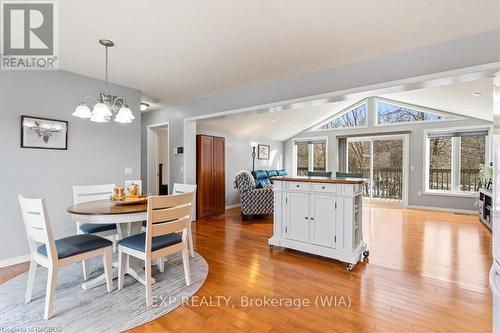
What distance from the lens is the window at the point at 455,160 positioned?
19.2 feet

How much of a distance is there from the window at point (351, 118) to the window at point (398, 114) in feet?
1.40

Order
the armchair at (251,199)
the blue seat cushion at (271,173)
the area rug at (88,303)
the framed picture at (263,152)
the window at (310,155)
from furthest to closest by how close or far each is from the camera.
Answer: the window at (310,155) < the framed picture at (263,152) < the blue seat cushion at (271,173) < the armchair at (251,199) < the area rug at (88,303)

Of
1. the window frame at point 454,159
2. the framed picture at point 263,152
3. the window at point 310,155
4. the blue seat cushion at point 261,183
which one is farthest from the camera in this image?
the window at point 310,155

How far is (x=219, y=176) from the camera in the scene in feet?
19.4

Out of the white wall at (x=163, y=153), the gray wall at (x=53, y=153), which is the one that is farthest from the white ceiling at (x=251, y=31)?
the white wall at (x=163, y=153)

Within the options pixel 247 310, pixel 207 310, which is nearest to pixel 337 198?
pixel 247 310

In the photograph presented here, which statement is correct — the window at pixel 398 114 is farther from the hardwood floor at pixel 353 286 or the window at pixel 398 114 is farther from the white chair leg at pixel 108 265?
the white chair leg at pixel 108 265

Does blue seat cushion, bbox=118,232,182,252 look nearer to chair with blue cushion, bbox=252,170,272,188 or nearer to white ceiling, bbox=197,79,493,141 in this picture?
white ceiling, bbox=197,79,493,141

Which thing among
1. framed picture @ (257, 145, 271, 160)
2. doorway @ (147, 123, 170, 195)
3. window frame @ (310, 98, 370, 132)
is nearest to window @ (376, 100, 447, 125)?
window frame @ (310, 98, 370, 132)

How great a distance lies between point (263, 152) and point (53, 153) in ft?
18.8

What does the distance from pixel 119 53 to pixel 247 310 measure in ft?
9.92

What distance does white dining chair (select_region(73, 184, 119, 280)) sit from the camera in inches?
105

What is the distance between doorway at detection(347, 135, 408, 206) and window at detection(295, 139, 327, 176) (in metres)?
1.05

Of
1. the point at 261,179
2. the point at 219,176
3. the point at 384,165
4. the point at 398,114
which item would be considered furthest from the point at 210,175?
the point at 398,114
